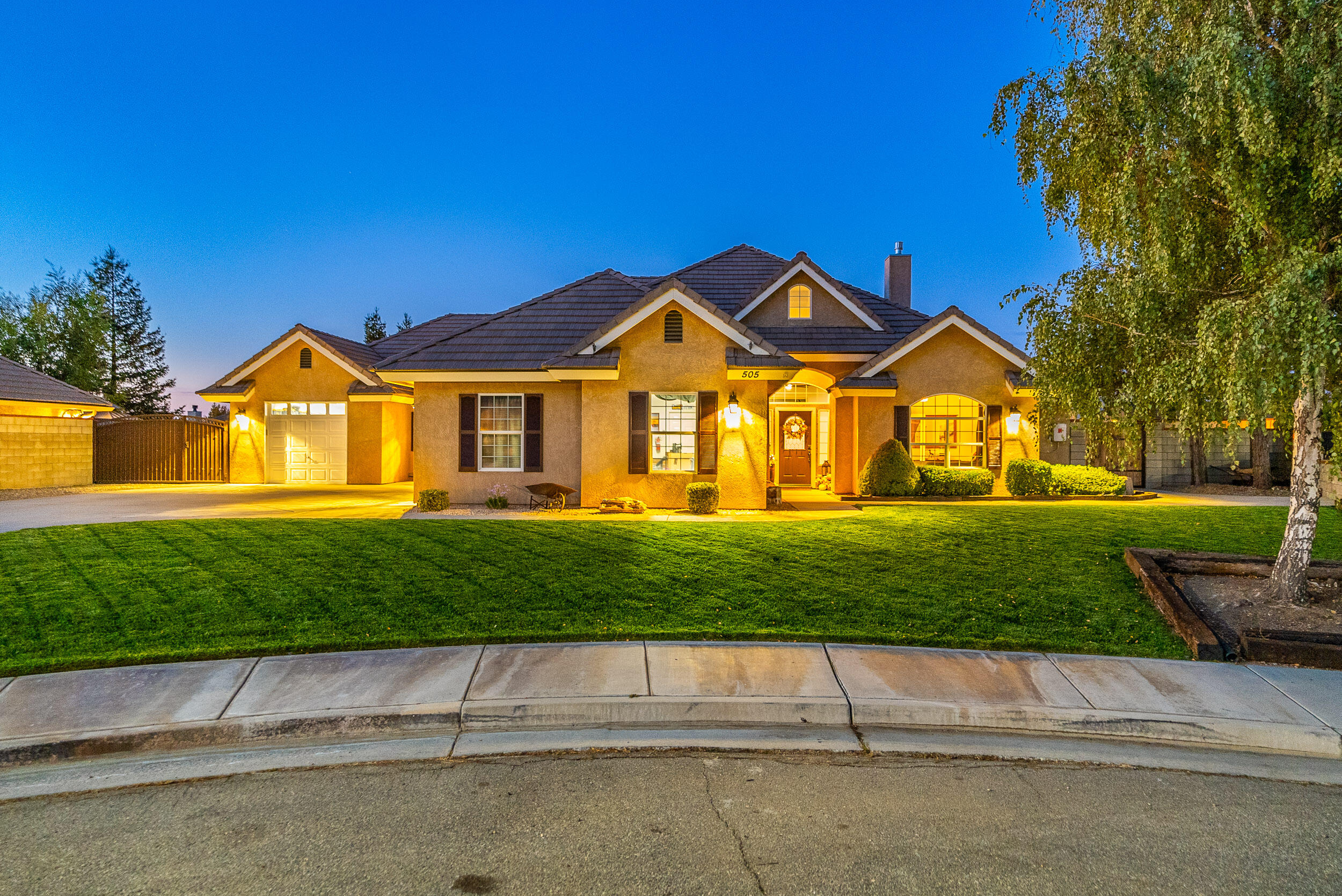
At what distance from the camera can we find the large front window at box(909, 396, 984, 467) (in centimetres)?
1706

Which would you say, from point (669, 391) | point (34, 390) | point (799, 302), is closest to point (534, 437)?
point (669, 391)

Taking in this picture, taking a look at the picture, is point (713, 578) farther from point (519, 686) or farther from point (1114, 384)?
point (1114, 384)

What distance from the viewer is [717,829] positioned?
3717 millimetres

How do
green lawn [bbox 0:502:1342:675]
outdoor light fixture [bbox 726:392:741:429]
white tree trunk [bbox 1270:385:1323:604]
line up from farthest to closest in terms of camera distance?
outdoor light fixture [bbox 726:392:741:429] < white tree trunk [bbox 1270:385:1323:604] < green lawn [bbox 0:502:1342:675]

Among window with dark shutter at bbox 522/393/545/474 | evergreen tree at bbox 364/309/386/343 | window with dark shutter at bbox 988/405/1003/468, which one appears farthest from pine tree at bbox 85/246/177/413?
window with dark shutter at bbox 988/405/1003/468

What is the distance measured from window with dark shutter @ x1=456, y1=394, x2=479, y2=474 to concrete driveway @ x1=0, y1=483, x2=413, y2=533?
1471mm

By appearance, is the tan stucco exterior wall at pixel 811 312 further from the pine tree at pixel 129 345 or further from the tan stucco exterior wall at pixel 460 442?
the pine tree at pixel 129 345

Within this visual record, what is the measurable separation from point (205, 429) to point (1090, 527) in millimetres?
23329

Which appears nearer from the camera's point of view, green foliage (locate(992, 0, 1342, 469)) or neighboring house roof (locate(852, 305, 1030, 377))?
green foliage (locate(992, 0, 1342, 469))

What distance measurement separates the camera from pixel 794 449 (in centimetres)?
1925

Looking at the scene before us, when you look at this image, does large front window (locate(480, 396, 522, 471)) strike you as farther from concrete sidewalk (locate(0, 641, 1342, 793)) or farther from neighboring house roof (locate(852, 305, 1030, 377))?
concrete sidewalk (locate(0, 641, 1342, 793))

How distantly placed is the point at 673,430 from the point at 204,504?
10350 millimetres

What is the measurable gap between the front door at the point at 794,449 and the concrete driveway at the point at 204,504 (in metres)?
9.51

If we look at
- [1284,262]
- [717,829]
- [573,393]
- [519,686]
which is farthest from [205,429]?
[1284,262]
